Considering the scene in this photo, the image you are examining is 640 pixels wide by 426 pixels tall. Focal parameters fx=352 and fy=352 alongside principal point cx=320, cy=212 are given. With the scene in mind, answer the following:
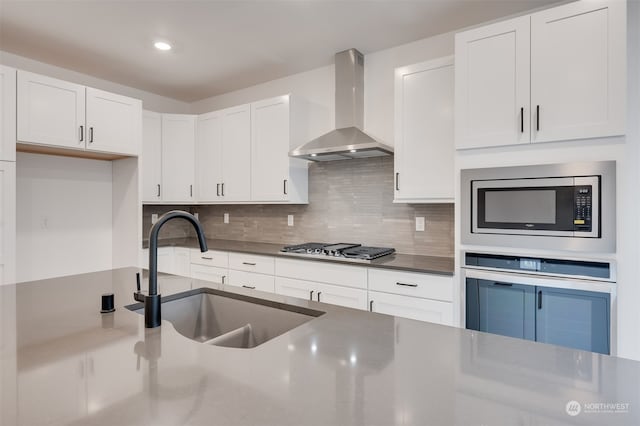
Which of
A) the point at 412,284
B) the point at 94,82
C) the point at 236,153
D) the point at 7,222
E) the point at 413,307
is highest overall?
the point at 94,82

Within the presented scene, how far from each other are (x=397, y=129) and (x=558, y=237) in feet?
4.31

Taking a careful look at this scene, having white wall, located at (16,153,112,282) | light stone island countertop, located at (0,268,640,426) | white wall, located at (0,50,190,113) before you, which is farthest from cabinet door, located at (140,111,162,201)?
light stone island countertop, located at (0,268,640,426)

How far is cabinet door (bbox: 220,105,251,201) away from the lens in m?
3.59

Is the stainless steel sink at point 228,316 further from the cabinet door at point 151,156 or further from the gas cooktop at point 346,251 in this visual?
the cabinet door at point 151,156

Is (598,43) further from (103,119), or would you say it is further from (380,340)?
(103,119)

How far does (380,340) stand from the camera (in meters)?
0.98

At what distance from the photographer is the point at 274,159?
11.1ft

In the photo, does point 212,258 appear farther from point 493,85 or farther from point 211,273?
point 493,85

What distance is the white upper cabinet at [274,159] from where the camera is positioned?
3.33 metres

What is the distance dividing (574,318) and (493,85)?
4.51 feet

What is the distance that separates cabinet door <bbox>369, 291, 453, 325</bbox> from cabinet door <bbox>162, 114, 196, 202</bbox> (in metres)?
2.57

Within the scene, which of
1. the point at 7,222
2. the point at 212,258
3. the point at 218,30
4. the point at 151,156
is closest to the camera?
the point at 7,222

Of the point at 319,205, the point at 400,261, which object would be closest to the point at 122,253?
the point at 319,205

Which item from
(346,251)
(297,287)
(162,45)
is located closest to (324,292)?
(297,287)
